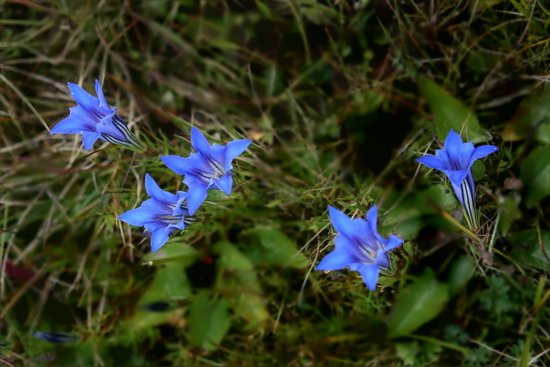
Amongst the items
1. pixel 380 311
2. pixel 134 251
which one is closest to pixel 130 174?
pixel 134 251

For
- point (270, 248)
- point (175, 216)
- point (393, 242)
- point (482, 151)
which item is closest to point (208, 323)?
point (270, 248)

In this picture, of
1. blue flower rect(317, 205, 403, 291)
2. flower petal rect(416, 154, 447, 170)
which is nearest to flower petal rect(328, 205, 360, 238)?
blue flower rect(317, 205, 403, 291)

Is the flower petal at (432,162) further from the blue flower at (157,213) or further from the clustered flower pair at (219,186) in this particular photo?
the blue flower at (157,213)

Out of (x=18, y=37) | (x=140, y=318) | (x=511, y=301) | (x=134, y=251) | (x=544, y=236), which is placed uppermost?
(x=18, y=37)

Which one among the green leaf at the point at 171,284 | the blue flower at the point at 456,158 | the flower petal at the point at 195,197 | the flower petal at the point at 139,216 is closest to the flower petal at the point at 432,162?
the blue flower at the point at 456,158

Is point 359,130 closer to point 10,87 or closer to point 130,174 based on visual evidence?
point 130,174

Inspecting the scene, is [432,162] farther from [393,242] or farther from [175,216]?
[175,216]
